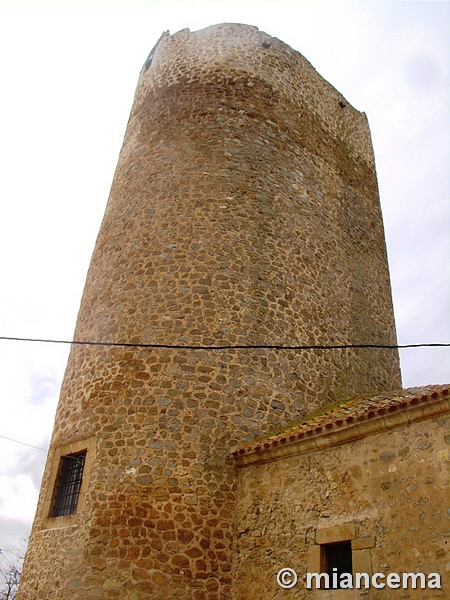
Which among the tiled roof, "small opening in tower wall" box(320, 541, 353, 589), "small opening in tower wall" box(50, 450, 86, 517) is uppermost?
the tiled roof

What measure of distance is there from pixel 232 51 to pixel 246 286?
21.2 feet

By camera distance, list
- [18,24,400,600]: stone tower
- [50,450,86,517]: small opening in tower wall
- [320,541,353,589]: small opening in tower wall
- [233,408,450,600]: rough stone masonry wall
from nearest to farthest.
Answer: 1. [233,408,450,600]: rough stone masonry wall
2. [320,541,353,589]: small opening in tower wall
3. [18,24,400,600]: stone tower
4. [50,450,86,517]: small opening in tower wall

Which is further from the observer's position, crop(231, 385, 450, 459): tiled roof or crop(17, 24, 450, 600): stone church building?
crop(17, 24, 450, 600): stone church building

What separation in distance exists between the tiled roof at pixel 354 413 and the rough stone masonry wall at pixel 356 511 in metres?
0.23

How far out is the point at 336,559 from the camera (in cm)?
681

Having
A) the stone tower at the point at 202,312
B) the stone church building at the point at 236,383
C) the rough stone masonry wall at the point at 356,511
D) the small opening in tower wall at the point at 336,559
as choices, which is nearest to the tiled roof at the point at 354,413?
the stone church building at the point at 236,383

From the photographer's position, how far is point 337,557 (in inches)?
269

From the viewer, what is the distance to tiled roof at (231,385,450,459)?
651 cm

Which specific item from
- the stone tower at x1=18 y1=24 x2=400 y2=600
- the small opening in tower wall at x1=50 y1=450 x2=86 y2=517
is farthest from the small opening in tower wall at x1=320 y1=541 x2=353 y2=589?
the small opening in tower wall at x1=50 y1=450 x2=86 y2=517

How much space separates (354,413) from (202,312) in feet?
10.2

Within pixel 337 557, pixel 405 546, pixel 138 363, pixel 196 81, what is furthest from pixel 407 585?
pixel 196 81

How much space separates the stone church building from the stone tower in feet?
0.10

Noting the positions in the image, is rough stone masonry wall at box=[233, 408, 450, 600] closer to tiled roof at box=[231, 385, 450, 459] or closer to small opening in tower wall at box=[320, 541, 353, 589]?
small opening in tower wall at box=[320, 541, 353, 589]

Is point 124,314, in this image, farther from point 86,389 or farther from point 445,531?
point 445,531
